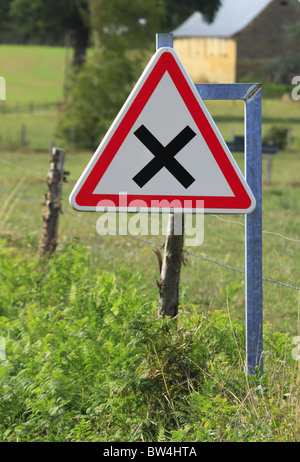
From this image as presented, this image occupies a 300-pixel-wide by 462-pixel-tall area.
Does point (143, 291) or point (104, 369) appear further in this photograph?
point (143, 291)

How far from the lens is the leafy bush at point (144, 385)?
362 centimetres

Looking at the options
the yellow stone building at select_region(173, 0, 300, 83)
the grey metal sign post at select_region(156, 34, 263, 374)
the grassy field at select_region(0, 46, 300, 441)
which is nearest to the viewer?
the grassy field at select_region(0, 46, 300, 441)

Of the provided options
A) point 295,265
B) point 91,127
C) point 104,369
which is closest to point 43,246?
point 295,265

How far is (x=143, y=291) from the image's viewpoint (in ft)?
21.1

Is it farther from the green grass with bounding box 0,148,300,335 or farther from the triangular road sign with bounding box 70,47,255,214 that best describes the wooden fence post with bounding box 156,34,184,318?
the triangular road sign with bounding box 70,47,255,214

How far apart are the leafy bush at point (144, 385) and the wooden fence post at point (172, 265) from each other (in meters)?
0.14

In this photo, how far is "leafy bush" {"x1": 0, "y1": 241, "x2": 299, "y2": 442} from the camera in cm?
362

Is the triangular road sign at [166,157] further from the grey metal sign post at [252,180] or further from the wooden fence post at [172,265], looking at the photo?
the wooden fence post at [172,265]

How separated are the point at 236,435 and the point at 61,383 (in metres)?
1.16

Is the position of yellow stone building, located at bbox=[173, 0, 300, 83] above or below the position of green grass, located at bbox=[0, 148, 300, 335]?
above

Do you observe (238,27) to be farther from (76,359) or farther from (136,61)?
(76,359)

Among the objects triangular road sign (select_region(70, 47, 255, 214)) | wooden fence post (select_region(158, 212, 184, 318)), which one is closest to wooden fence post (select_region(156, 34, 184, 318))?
wooden fence post (select_region(158, 212, 184, 318))

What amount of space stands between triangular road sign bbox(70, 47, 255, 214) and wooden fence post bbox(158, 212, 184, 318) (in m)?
1.07

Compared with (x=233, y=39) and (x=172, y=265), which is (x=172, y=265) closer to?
(x=172, y=265)
